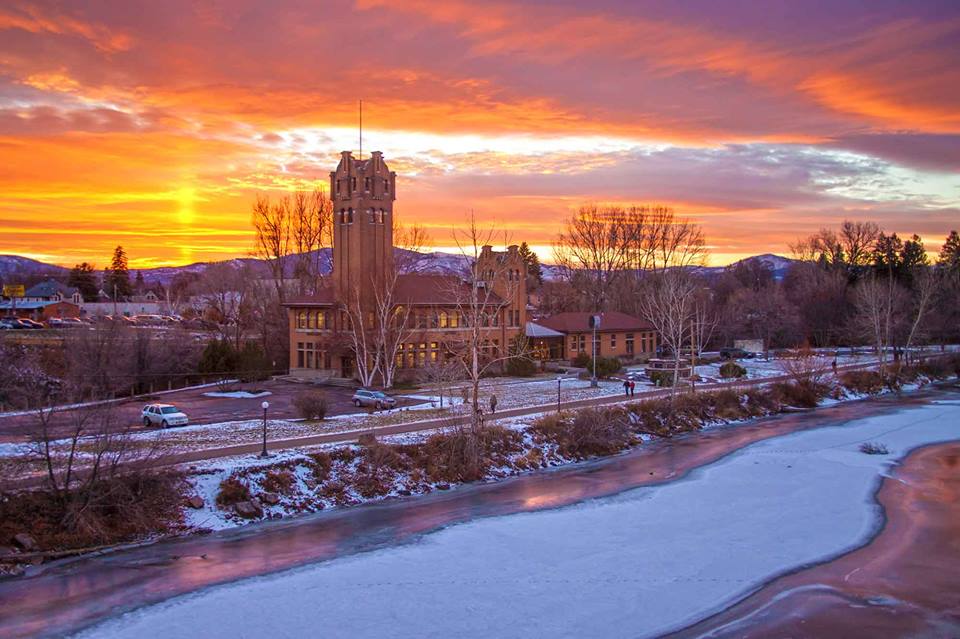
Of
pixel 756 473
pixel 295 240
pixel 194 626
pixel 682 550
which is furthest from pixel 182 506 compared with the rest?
pixel 295 240

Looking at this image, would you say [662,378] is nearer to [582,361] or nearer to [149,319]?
[582,361]

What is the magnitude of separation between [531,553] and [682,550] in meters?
4.30

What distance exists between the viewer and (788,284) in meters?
121

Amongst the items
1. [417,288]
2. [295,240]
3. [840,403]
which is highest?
[295,240]

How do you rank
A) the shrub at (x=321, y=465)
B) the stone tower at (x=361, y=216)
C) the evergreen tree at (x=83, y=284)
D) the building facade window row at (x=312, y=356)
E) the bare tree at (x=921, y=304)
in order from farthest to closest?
the evergreen tree at (x=83, y=284) → the bare tree at (x=921, y=304) → the stone tower at (x=361, y=216) → the building facade window row at (x=312, y=356) → the shrub at (x=321, y=465)

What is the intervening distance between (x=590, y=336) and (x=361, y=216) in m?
26.1

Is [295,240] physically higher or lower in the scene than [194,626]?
higher

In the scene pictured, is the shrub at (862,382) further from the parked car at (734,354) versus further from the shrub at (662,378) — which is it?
the parked car at (734,354)

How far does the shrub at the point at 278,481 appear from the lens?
84.2ft

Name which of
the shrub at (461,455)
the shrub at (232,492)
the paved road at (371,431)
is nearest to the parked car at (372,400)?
the paved road at (371,431)

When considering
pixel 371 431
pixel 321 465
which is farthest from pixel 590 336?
pixel 321 465

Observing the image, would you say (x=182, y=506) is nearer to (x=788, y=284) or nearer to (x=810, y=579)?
(x=810, y=579)

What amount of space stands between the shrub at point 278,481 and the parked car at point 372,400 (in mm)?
16341

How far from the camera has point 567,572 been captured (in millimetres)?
19609
